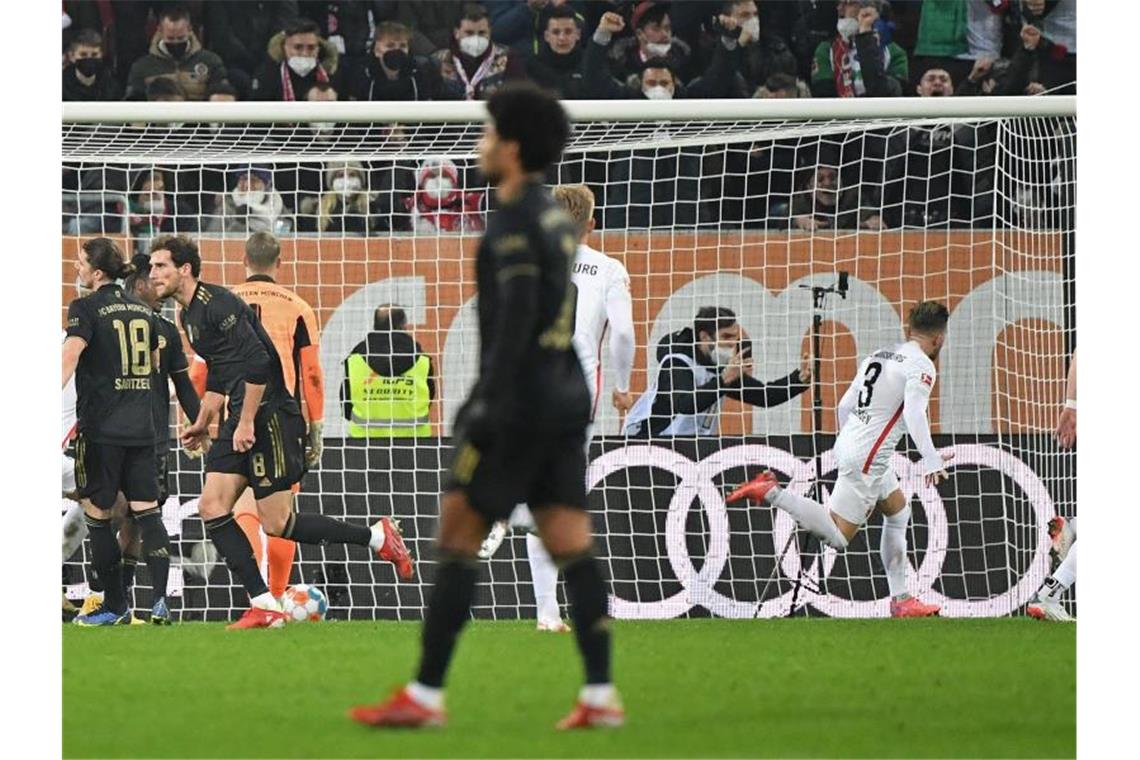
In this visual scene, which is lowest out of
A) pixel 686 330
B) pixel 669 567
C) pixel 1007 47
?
pixel 669 567

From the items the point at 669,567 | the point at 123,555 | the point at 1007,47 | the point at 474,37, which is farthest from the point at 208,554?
the point at 1007,47

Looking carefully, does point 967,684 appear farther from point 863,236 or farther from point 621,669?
point 863,236

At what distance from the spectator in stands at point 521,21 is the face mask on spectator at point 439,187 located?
3.03 metres

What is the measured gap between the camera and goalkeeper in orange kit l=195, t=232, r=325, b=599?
9.38 metres

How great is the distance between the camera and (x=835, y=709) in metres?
6.09

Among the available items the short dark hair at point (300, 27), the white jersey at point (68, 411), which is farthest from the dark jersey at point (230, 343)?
the short dark hair at point (300, 27)

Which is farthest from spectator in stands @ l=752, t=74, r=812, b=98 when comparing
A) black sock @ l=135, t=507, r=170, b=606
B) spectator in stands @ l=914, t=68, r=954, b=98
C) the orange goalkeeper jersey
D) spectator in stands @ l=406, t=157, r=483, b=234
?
black sock @ l=135, t=507, r=170, b=606

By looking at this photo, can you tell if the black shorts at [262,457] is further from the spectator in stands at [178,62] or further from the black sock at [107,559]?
the spectator in stands at [178,62]

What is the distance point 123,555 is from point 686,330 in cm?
358

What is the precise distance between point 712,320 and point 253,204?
2.97 m

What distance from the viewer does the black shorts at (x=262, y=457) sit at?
9.02m

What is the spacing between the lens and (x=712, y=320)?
36.7 feet

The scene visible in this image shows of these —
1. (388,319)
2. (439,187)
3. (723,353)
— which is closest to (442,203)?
(439,187)

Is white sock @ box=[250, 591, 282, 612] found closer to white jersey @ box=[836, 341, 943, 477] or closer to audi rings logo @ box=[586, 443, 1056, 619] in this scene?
audi rings logo @ box=[586, 443, 1056, 619]
